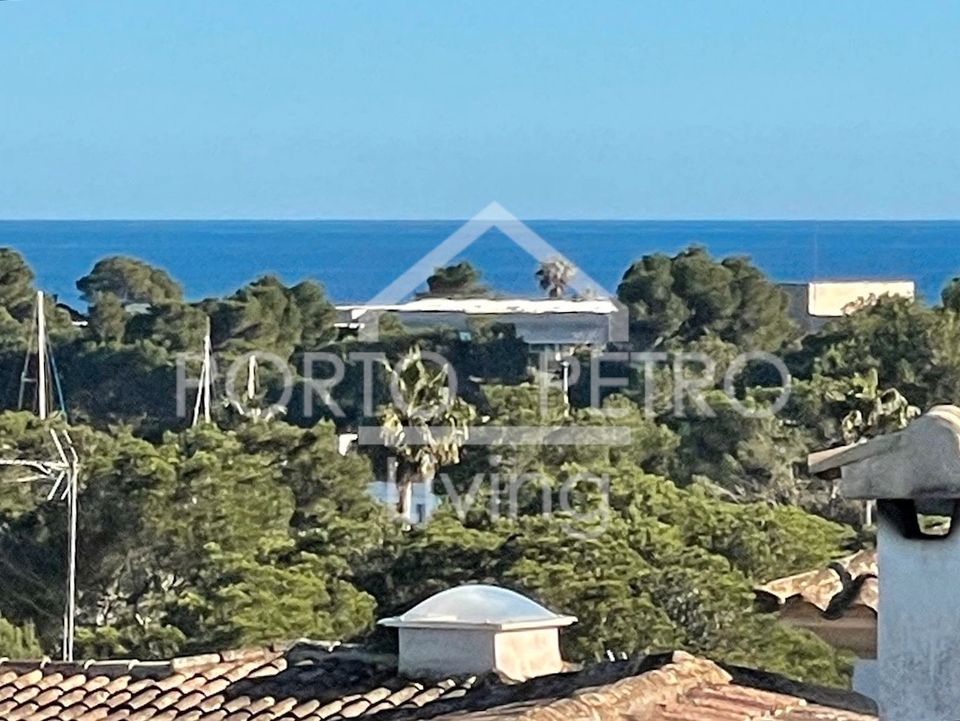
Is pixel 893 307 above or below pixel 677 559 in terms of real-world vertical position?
above

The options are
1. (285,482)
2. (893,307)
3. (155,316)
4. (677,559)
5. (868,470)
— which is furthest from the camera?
(155,316)

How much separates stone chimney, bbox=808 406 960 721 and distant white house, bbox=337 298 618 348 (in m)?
45.7

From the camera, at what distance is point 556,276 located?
6166 cm

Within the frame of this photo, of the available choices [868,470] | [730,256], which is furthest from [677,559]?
[730,256]

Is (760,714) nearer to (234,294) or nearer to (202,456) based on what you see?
(202,456)

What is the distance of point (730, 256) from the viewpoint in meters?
56.0

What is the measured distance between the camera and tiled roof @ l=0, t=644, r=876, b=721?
20.8ft

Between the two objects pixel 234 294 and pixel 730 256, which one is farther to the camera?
pixel 730 256

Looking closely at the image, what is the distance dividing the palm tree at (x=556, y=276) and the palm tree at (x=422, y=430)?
24.0 metres

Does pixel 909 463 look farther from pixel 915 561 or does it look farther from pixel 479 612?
pixel 479 612

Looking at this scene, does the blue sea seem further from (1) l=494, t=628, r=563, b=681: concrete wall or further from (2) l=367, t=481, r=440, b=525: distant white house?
(1) l=494, t=628, r=563, b=681: concrete wall

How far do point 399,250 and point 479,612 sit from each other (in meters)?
130

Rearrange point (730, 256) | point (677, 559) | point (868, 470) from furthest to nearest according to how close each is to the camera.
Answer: point (730, 256) < point (677, 559) < point (868, 470)

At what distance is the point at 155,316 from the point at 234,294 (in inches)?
65.0
